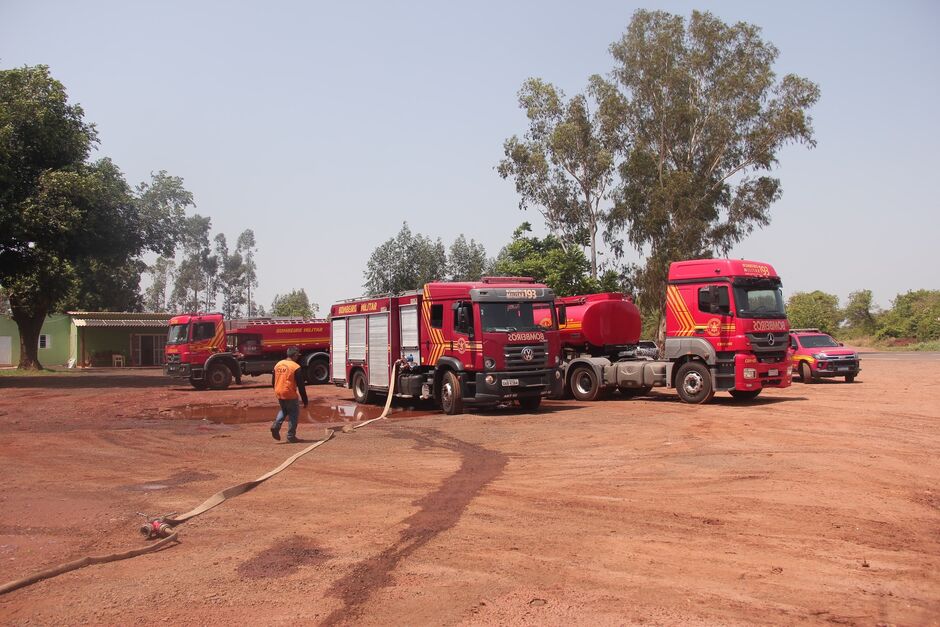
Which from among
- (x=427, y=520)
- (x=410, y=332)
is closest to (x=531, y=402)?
(x=410, y=332)

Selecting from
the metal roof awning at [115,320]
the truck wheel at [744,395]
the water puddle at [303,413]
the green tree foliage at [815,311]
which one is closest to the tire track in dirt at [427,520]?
the water puddle at [303,413]

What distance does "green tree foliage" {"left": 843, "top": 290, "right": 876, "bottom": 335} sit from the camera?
7375cm

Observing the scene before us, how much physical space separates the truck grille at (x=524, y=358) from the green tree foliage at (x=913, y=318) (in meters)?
58.9

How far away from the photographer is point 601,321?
2027 centimetres

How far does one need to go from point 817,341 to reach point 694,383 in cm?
968

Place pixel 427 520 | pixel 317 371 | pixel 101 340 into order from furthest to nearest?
pixel 101 340 < pixel 317 371 < pixel 427 520

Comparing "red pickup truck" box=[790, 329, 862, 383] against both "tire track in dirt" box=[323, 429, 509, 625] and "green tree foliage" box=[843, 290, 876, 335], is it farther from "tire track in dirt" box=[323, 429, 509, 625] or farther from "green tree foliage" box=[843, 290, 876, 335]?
"green tree foliage" box=[843, 290, 876, 335]

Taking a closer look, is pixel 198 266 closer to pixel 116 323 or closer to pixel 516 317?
pixel 116 323

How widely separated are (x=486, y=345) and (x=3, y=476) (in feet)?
31.1

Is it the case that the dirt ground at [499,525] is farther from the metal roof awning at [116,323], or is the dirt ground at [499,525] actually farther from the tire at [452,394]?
the metal roof awning at [116,323]

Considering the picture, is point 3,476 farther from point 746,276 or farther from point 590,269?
point 590,269

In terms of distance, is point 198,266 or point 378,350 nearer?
point 378,350

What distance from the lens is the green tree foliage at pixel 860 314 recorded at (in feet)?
242

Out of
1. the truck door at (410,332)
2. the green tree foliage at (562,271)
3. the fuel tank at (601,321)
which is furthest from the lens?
the green tree foliage at (562,271)
